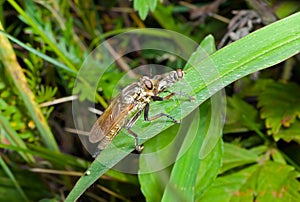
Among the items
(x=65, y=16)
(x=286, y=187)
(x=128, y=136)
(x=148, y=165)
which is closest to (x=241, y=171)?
(x=286, y=187)

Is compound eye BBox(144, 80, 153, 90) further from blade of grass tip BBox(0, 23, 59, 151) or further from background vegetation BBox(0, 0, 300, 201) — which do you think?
blade of grass tip BBox(0, 23, 59, 151)

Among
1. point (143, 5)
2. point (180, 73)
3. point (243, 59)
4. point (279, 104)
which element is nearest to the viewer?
point (243, 59)

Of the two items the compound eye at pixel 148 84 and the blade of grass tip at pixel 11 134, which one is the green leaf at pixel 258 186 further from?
the blade of grass tip at pixel 11 134

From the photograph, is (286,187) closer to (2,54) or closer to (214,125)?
(214,125)

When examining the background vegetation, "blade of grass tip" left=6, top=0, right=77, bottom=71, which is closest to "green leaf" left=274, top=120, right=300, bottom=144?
the background vegetation

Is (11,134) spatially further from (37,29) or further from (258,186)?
(258,186)

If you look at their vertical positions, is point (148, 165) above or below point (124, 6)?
below

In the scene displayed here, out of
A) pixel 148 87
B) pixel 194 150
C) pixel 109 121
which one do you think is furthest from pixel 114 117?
pixel 194 150

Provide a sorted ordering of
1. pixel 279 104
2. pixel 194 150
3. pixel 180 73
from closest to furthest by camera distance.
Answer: pixel 180 73 → pixel 194 150 → pixel 279 104
